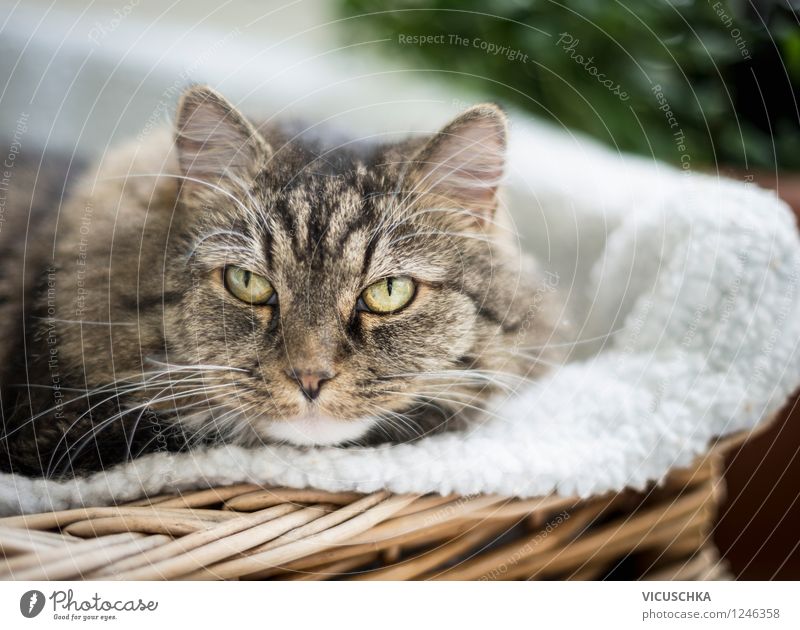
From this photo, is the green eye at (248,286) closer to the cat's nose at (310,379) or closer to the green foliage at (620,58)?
the cat's nose at (310,379)

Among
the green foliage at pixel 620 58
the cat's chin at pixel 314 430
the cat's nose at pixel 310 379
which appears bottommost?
the cat's chin at pixel 314 430

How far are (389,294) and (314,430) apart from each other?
0.12 metres

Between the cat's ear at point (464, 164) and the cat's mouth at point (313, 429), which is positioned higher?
the cat's ear at point (464, 164)

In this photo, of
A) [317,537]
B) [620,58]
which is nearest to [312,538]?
[317,537]

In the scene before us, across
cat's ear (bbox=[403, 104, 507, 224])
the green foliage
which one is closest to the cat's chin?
cat's ear (bbox=[403, 104, 507, 224])

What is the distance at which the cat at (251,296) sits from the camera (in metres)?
0.54

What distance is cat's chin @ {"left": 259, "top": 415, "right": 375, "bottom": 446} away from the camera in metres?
0.54

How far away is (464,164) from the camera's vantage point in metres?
0.57

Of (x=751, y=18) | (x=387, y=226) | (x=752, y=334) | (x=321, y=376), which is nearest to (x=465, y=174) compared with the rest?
(x=387, y=226)

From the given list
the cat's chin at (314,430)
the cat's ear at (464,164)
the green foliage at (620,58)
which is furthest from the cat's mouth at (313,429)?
the green foliage at (620,58)

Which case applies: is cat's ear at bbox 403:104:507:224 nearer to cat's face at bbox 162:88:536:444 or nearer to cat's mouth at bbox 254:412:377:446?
cat's face at bbox 162:88:536:444
